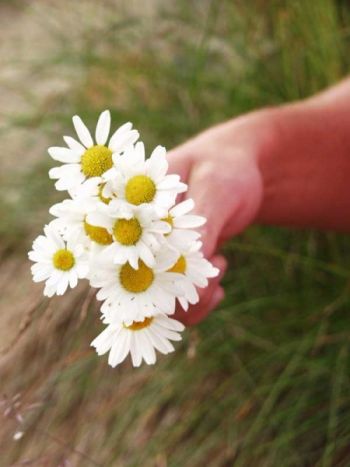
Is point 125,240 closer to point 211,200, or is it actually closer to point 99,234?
point 99,234

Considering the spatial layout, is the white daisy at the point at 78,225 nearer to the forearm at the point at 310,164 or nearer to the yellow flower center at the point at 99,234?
the yellow flower center at the point at 99,234

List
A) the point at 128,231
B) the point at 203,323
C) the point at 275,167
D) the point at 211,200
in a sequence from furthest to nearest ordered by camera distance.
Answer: the point at 203,323, the point at 275,167, the point at 211,200, the point at 128,231

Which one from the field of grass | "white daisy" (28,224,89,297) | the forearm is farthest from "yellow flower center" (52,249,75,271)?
the forearm

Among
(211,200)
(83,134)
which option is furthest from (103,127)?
(211,200)

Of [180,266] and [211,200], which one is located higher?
[211,200]

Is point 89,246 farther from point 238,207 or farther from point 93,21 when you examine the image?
point 93,21

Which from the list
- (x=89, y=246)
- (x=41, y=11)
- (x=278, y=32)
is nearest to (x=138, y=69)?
(x=278, y=32)

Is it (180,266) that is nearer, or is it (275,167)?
(180,266)
